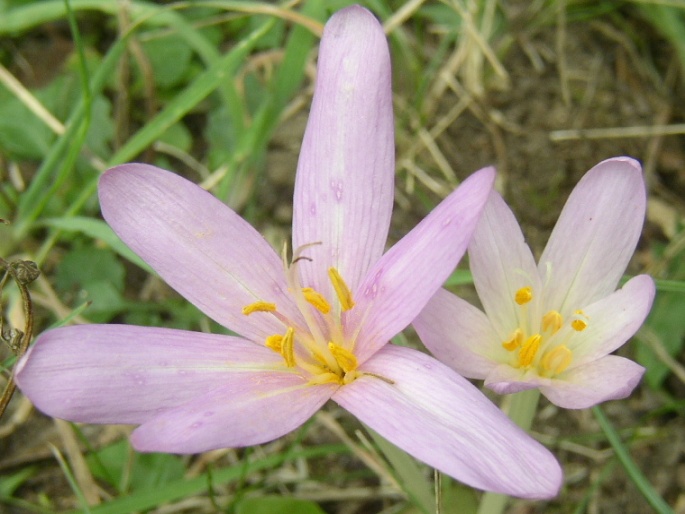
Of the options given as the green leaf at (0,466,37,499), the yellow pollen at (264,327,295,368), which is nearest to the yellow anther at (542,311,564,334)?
the yellow pollen at (264,327,295,368)

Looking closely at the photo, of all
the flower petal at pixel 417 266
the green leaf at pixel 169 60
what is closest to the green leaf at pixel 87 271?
the green leaf at pixel 169 60

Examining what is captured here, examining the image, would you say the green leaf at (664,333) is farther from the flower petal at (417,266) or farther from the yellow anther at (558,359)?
the flower petal at (417,266)

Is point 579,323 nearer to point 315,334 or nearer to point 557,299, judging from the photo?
point 557,299

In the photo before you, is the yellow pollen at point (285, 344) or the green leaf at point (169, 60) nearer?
the yellow pollen at point (285, 344)

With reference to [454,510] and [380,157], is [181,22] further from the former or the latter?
[454,510]

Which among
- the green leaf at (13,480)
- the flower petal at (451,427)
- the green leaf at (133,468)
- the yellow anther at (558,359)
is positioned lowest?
the green leaf at (13,480)

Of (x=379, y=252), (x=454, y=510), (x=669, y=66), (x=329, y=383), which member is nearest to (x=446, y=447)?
(x=329, y=383)

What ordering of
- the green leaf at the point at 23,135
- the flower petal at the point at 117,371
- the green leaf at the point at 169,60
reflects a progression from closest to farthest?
the flower petal at the point at 117,371, the green leaf at the point at 23,135, the green leaf at the point at 169,60

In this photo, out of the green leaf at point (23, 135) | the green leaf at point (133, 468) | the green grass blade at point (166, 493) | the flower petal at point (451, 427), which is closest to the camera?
the flower petal at point (451, 427)
